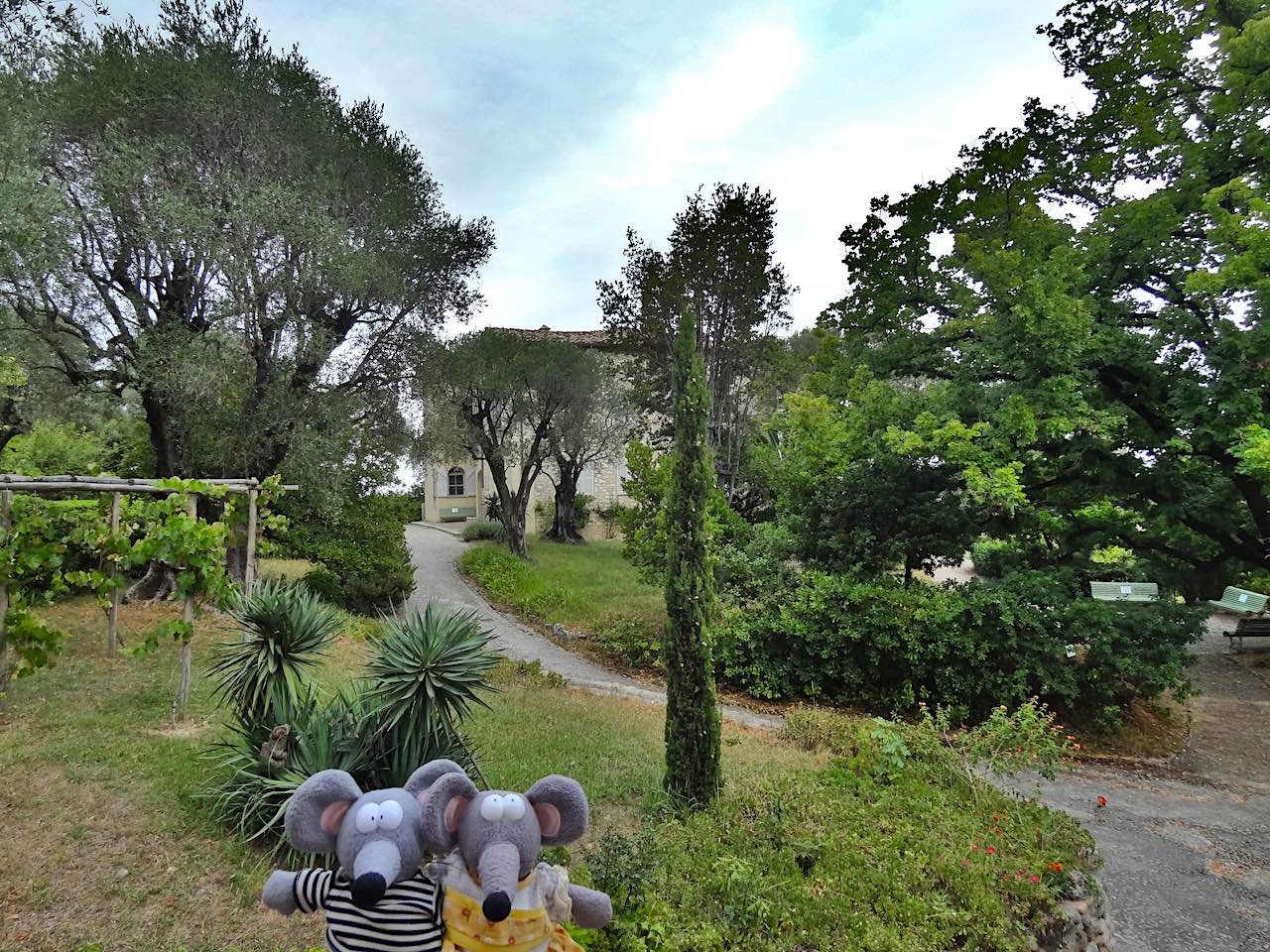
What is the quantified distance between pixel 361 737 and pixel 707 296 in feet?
47.8

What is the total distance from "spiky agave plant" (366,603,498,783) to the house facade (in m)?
20.8

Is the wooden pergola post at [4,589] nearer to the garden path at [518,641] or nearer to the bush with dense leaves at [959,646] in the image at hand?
the garden path at [518,641]

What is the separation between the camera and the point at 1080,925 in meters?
4.14

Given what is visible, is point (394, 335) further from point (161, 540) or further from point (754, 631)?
point (754, 631)

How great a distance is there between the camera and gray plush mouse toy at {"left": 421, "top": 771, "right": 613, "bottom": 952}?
2.31 m

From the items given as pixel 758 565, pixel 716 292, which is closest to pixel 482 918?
pixel 758 565

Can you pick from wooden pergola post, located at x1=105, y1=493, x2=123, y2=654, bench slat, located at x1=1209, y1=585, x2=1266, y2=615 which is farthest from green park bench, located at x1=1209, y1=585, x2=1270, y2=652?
wooden pergola post, located at x1=105, y1=493, x2=123, y2=654

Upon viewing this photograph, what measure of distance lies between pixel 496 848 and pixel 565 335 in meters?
26.5

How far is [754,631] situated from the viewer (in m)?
11.2

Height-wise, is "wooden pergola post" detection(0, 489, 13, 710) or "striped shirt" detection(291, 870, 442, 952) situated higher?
"wooden pergola post" detection(0, 489, 13, 710)

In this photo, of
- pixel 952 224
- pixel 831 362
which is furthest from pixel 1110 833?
pixel 952 224

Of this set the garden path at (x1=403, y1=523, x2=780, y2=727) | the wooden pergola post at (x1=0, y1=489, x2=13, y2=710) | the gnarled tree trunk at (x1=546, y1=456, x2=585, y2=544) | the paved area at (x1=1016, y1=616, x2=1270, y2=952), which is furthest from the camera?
the gnarled tree trunk at (x1=546, y1=456, x2=585, y2=544)

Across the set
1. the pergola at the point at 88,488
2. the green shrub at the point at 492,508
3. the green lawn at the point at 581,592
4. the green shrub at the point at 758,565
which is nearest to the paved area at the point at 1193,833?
the green shrub at the point at 758,565

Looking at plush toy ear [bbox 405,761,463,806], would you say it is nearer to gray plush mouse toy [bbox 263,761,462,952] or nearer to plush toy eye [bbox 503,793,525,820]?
gray plush mouse toy [bbox 263,761,462,952]
